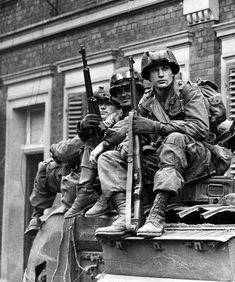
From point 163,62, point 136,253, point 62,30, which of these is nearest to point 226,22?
point 62,30

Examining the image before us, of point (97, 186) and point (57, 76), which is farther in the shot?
point (57, 76)

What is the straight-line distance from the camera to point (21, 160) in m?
17.3

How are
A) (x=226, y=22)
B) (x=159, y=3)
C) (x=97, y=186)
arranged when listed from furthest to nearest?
(x=159, y=3), (x=226, y=22), (x=97, y=186)

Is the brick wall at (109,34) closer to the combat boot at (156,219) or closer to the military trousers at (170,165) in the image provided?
the military trousers at (170,165)

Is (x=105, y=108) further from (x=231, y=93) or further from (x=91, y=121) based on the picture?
(x=231, y=93)

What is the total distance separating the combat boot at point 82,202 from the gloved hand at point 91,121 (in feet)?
1.84

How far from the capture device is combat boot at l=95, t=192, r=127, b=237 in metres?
6.76

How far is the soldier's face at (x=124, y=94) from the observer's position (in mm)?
7867

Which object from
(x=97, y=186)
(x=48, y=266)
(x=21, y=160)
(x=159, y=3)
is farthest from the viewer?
(x=21, y=160)

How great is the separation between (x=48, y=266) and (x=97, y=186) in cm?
119

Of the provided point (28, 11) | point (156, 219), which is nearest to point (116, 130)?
point (156, 219)

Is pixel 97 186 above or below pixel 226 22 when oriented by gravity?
below

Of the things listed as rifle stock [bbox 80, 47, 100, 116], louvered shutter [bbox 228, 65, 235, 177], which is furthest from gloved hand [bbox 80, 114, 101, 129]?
louvered shutter [bbox 228, 65, 235, 177]

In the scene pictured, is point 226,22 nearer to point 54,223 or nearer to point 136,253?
point 54,223
